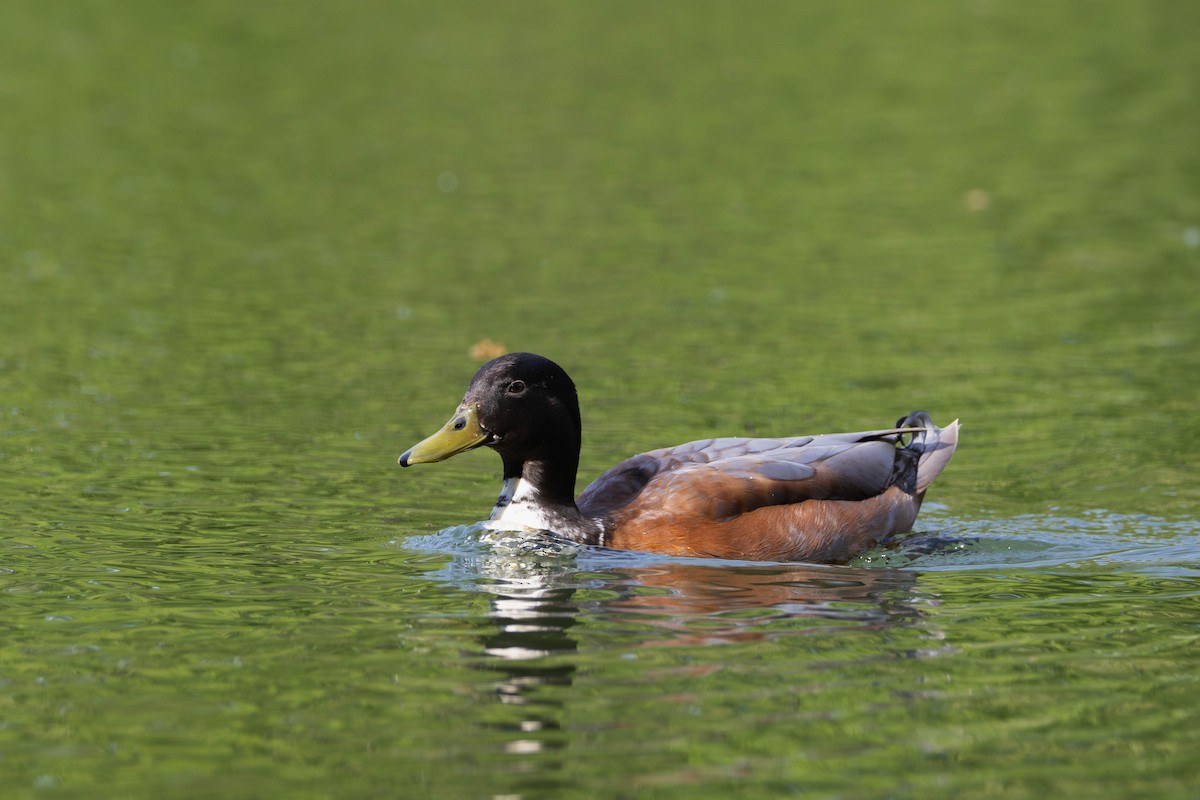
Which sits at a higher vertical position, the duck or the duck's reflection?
the duck

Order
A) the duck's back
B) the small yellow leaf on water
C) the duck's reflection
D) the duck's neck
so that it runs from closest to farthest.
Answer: the duck's reflection → the duck's back → the duck's neck → the small yellow leaf on water

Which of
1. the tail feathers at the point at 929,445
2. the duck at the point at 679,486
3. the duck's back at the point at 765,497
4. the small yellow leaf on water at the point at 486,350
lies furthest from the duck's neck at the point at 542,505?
the small yellow leaf on water at the point at 486,350

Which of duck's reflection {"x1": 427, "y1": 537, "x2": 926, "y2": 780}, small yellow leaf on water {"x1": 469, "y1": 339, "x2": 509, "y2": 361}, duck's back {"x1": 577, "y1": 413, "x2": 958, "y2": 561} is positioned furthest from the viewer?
small yellow leaf on water {"x1": 469, "y1": 339, "x2": 509, "y2": 361}

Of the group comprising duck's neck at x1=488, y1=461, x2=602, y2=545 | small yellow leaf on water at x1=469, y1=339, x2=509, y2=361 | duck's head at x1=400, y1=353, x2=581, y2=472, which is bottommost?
duck's neck at x1=488, y1=461, x2=602, y2=545

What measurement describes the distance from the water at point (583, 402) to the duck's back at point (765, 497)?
0.27 meters

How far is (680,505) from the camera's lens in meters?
9.88

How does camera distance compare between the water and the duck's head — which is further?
the duck's head

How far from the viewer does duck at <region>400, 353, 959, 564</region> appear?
9867 mm

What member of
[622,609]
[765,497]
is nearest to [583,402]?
[765,497]

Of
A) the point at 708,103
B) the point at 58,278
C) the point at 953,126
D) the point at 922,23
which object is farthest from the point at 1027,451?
the point at 922,23

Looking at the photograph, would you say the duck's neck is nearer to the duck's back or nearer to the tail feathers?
the duck's back

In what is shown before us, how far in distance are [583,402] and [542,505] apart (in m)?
3.55

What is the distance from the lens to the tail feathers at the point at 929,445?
35.7 ft

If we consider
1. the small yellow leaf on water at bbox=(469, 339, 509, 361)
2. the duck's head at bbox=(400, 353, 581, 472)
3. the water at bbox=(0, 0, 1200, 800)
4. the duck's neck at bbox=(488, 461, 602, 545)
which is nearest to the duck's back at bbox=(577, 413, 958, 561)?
the duck's neck at bbox=(488, 461, 602, 545)
